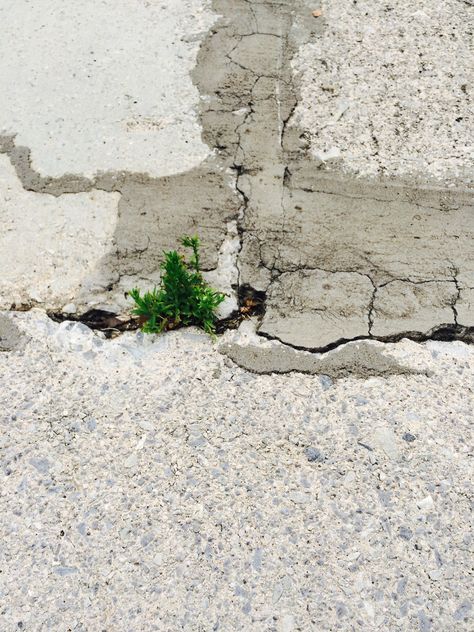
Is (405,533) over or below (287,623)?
over

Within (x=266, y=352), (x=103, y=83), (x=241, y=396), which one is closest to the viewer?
(x=241, y=396)

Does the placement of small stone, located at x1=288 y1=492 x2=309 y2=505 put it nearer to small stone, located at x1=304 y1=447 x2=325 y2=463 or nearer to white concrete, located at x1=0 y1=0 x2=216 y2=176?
small stone, located at x1=304 y1=447 x2=325 y2=463

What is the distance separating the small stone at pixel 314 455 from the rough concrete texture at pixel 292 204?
44 centimetres

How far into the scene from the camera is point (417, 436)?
7.54 ft

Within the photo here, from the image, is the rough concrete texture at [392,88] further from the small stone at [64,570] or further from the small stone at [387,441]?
the small stone at [64,570]

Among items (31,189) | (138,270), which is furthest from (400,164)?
(31,189)

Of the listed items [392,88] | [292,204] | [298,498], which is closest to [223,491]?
[298,498]

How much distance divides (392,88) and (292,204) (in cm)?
100

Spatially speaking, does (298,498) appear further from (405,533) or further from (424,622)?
(424,622)

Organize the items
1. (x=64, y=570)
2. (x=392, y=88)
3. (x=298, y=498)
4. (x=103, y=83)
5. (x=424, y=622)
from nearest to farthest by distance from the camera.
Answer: (x=424, y=622) < (x=64, y=570) < (x=298, y=498) < (x=392, y=88) < (x=103, y=83)

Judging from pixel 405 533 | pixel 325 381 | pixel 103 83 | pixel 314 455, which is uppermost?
pixel 103 83

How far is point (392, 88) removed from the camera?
11.0 feet

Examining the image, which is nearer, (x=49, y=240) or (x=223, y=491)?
(x=223, y=491)

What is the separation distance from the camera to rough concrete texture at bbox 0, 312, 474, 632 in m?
1.99
